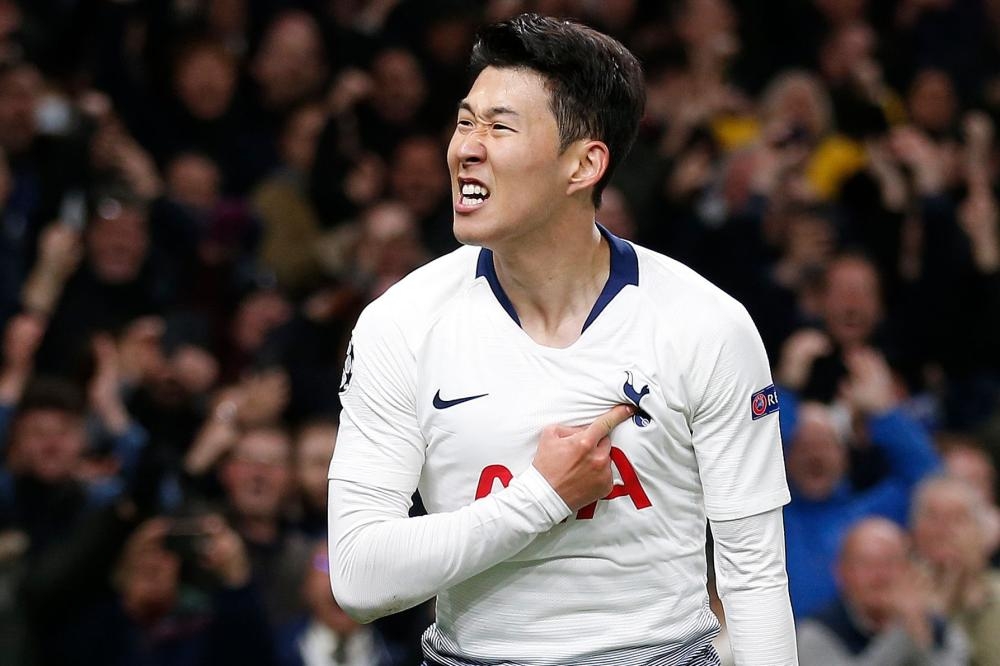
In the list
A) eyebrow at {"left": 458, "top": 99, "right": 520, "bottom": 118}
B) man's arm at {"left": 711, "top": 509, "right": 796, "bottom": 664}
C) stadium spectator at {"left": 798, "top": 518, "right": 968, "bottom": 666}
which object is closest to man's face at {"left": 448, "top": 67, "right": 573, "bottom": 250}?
eyebrow at {"left": 458, "top": 99, "right": 520, "bottom": 118}

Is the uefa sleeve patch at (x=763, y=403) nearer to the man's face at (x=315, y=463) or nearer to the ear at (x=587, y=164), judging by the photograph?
the ear at (x=587, y=164)

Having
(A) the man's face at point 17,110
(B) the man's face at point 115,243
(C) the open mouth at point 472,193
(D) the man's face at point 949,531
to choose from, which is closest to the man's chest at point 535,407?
(C) the open mouth at point 472,193

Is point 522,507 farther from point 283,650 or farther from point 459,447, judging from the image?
point 283,650

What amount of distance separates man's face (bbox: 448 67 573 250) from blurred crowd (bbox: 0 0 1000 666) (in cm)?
254

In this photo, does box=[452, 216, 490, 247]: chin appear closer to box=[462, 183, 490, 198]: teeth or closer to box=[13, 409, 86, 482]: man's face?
box=[462, 183, 490, 198]: teeth

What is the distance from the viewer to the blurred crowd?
533cm

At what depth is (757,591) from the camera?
2.87 metres

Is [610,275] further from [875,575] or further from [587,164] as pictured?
[875,575]

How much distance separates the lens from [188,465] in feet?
19.6

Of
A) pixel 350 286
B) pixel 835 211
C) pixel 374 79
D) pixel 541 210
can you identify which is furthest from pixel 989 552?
pixel 374 79

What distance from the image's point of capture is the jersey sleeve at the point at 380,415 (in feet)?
9.39

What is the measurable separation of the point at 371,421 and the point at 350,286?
13.9ft

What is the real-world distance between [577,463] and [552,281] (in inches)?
15.2

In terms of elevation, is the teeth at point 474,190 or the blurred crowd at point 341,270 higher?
the teeth at point 474,190
